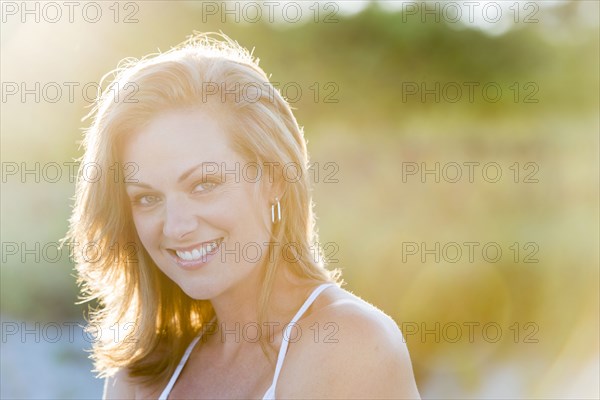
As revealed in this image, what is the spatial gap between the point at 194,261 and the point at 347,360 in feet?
1.62

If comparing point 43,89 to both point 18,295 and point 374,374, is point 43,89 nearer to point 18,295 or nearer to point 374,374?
point 18,295

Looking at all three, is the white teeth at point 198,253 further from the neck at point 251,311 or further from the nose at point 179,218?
the neck at point 251,311

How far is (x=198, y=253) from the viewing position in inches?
86.0

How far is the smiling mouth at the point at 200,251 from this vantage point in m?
2.17

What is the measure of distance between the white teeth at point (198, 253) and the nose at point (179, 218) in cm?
7

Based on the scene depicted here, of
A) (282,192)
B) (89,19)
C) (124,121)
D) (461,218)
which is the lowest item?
(461,218)

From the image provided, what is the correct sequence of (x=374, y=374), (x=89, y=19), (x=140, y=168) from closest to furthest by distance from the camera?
(x=374, y=374), (x=140, y=168), (x=89, y=19)

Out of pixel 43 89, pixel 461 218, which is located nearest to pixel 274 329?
pixel 461 218

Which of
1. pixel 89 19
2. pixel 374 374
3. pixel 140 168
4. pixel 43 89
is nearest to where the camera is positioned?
pixel 374 374

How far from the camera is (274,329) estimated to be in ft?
7.30

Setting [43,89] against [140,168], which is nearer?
[140,168]

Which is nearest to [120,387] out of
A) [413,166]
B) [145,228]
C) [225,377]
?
[225,377]

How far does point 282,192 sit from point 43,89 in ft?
25.2

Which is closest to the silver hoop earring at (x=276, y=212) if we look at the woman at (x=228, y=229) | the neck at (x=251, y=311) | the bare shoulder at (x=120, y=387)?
the woman at (x=228, y=229)
